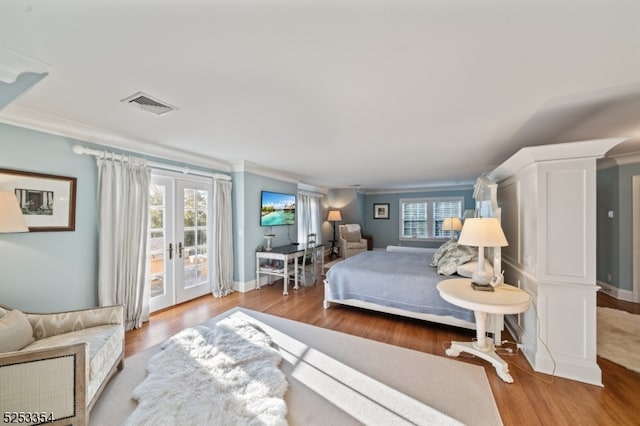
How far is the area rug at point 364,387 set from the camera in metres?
1.66

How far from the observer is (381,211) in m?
8.79

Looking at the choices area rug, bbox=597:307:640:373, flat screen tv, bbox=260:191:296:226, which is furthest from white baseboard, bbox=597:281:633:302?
flat screen tv, bbox=260:191:296:226

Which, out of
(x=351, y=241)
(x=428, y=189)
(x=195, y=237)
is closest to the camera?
(x=195, y=237)

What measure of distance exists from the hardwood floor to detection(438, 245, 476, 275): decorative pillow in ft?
2.37

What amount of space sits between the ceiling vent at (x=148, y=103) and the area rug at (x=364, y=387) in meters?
2.33

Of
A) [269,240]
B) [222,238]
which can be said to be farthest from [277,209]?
[222,238]

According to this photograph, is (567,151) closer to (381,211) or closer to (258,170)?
(258,170)

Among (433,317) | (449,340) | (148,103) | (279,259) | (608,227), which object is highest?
(148,103)

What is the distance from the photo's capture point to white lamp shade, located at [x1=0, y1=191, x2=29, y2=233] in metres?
1.63

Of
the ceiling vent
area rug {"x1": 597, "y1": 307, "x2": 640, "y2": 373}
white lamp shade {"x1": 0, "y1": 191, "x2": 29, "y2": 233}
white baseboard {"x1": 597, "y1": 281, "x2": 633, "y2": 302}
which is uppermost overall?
the ceiling vent

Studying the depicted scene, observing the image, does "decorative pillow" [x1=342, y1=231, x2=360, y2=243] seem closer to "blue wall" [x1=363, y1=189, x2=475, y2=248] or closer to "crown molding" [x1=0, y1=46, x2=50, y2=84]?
"blue wall" [x1=363, y1=189, x2=475, y2=248]

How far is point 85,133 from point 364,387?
148 inches

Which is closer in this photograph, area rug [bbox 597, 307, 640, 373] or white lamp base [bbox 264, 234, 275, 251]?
area rug [bbox 597, 307, 640, 373]

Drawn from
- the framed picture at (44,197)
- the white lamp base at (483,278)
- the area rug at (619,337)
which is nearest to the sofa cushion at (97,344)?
the framed picture at (44,197)
